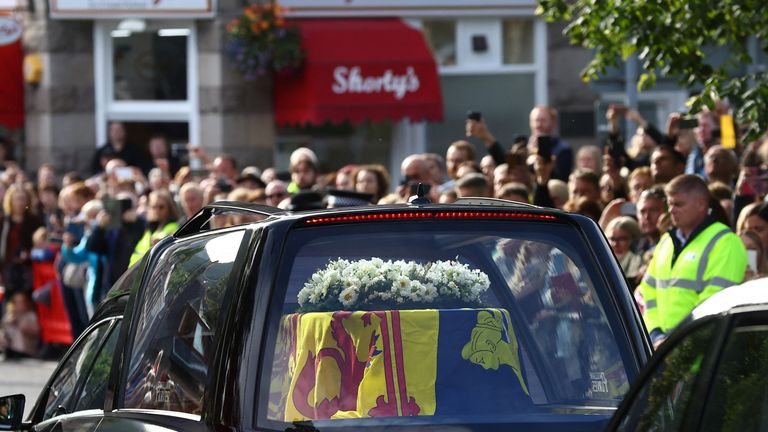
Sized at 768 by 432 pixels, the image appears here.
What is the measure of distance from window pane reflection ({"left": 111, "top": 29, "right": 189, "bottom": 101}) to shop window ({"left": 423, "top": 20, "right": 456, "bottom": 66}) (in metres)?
3.17

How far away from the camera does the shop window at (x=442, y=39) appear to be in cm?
2059

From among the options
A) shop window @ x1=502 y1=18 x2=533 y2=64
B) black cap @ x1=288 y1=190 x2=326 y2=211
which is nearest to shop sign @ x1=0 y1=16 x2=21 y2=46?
shop window @ x1=502 y1=18 x2=533 y2=64

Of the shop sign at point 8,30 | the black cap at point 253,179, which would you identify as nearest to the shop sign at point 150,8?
the shop sign at point 8,30

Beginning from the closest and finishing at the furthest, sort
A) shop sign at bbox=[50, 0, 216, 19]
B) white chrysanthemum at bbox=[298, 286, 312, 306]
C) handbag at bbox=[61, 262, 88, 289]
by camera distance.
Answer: white chrysanthemum at bbox=[298, 286, 312, 306] → handbag at bbox=[61, 262, 88, 289] → shop sign at bbox=[50, 0, 216, 19]

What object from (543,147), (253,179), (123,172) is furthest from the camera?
(123,172)

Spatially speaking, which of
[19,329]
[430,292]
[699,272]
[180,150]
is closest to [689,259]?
[699,272]

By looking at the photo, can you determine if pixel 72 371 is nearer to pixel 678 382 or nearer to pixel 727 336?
pixel 678 382

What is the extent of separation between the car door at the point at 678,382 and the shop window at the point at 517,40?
1766 centimetres

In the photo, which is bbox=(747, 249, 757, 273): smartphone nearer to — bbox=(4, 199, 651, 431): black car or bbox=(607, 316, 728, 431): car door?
bbox=(4, 199, 651, 431): black car

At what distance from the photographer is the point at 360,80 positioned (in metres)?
19.6

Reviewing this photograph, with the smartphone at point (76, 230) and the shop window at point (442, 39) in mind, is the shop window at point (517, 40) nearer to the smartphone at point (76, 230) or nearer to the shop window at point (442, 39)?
the shop window at point (442, 39)

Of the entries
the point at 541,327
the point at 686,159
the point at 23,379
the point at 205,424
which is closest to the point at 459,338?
the point at 541,327

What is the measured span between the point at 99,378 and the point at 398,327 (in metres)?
1.32

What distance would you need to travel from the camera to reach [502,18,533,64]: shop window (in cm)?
2081
